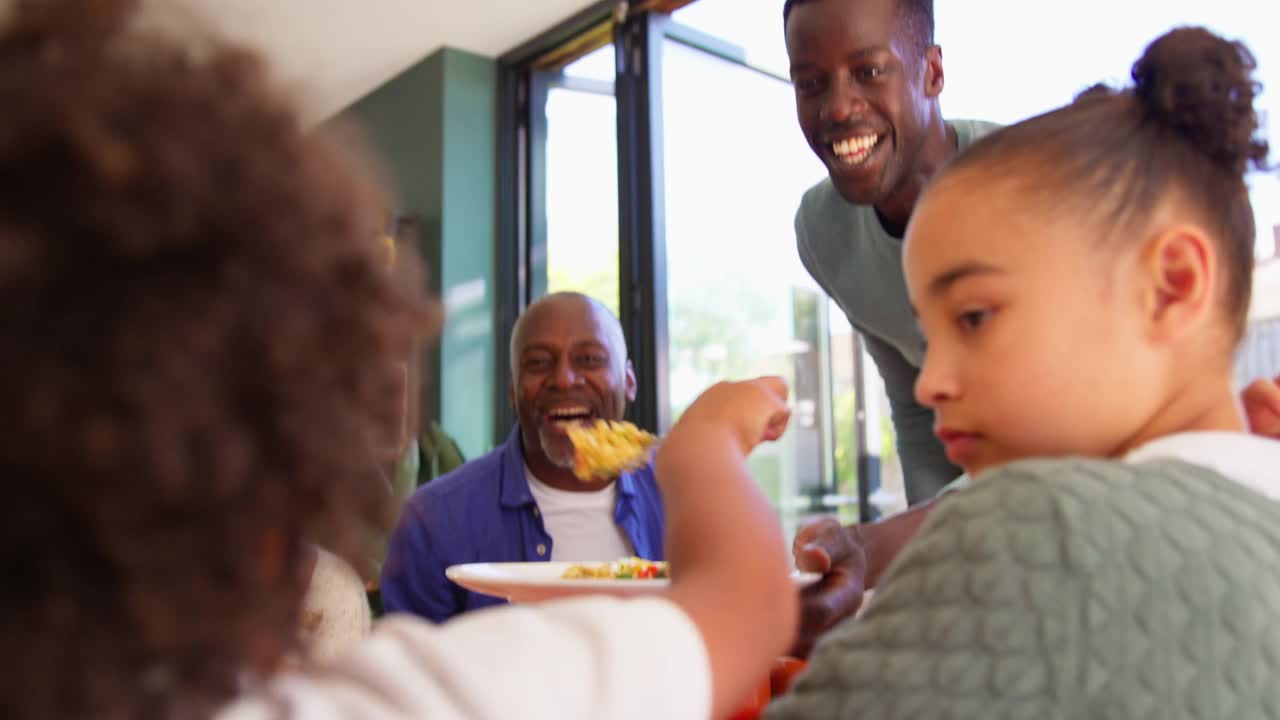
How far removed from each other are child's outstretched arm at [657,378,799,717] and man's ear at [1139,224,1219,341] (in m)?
0.32

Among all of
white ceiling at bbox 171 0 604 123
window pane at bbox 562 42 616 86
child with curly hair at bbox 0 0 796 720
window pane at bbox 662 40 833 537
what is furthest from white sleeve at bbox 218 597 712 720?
window pane at bbox 562 42 616 86

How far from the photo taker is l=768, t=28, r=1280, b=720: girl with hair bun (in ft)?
2.17

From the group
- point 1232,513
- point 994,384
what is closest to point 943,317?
point 994,384

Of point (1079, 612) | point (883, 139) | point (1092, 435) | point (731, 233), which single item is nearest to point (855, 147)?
point (883, 139)

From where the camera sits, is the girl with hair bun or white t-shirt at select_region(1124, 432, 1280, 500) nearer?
the girl with hair bun

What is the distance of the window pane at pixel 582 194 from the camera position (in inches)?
189

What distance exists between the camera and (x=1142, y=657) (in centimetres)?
65

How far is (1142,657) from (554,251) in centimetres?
477

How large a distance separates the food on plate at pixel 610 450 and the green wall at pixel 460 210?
10.8ft

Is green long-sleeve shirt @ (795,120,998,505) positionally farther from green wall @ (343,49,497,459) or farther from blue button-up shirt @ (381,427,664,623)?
green wall @ (343,49,497,459)

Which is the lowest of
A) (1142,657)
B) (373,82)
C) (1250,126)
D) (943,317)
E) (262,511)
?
(1142,657)

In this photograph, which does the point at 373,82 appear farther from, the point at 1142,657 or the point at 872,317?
the point at 1142,657

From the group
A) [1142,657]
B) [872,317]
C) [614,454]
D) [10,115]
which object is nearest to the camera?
[10,115]

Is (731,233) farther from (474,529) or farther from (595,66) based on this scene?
(474,529)
